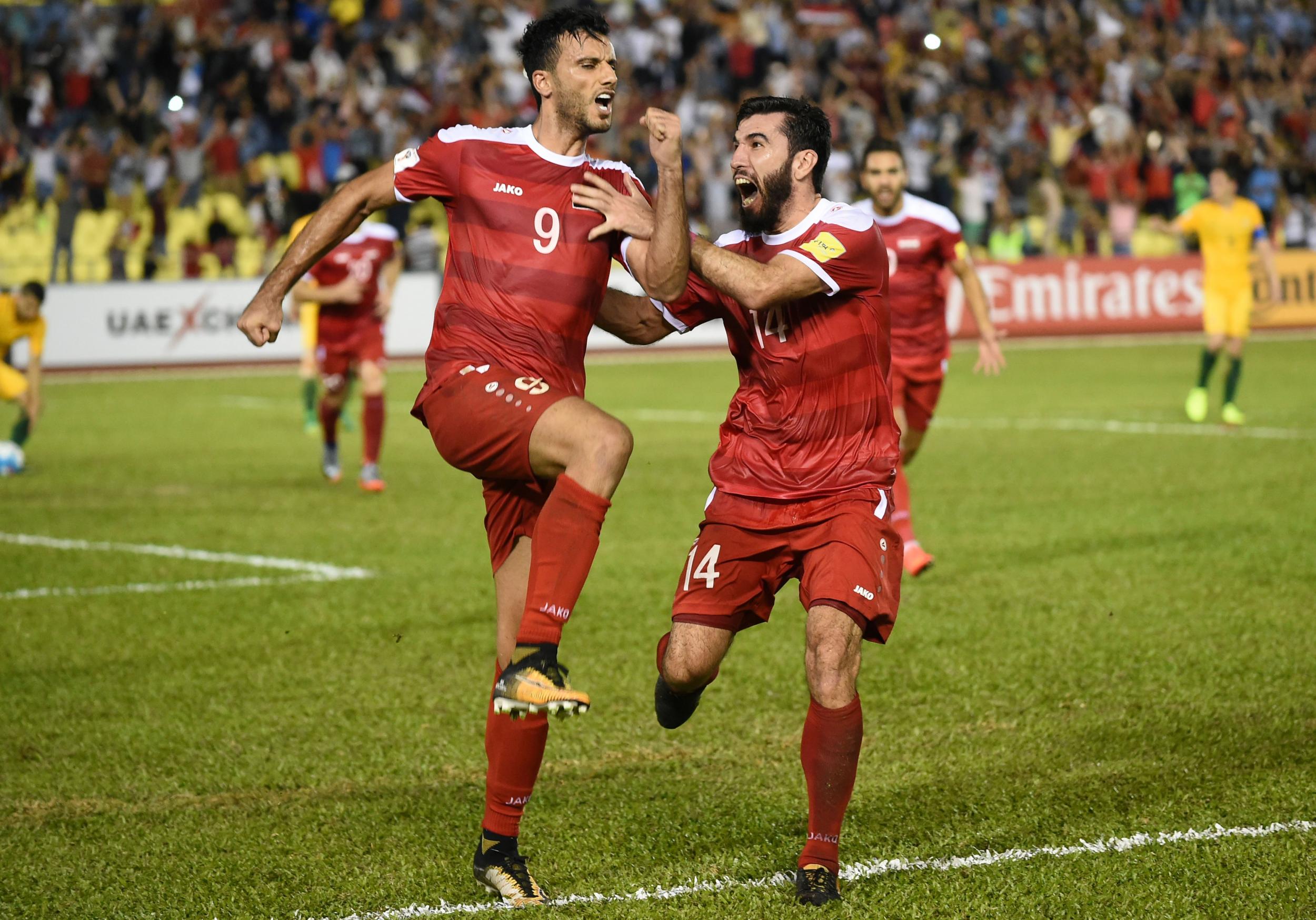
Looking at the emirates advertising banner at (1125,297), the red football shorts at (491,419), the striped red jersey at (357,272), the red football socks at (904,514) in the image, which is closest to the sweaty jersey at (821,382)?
the red football shorts at (491,419)

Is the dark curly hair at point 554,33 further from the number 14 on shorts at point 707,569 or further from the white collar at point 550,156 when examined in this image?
the number 14 on shorts at point 707,569

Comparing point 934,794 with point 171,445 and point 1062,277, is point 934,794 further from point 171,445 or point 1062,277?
point 1062,277

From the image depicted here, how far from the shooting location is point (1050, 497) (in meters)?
11.0

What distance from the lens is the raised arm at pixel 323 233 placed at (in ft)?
14.0

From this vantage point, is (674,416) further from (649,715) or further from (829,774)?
(829,774)

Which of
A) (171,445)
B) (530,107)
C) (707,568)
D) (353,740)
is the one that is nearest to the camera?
(707,568)

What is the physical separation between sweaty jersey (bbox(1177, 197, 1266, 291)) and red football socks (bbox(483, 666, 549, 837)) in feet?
42.1

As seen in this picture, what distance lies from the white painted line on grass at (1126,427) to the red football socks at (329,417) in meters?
6.03

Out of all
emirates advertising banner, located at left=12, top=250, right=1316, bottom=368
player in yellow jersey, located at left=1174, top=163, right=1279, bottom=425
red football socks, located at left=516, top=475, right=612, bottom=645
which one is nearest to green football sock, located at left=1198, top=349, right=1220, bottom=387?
player in yellow jersey, located at left=1174, top=163, right=1279, bottom=425

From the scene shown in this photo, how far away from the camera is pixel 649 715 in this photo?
600cm

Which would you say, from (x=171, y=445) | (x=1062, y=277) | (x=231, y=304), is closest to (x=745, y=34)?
(x=1062, y=277)

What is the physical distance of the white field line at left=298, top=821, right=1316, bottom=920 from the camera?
411 cm

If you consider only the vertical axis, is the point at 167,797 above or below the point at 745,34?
below

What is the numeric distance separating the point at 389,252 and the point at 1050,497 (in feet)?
19.0
